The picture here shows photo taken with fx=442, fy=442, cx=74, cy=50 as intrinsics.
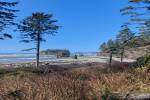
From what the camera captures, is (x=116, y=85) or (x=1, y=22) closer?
(x=116, y=85)

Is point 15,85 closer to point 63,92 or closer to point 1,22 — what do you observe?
point 63,92

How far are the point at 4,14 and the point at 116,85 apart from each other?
107ft

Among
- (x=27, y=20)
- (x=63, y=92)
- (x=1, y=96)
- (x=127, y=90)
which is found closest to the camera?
(x=1, y=96)

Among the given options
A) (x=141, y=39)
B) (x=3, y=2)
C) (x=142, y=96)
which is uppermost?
(x=3, y=2)

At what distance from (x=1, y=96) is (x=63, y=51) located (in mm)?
103840

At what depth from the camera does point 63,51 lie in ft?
370

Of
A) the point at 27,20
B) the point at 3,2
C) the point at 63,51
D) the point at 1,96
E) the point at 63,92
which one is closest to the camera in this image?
the point at 1,96

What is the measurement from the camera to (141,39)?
47.3m

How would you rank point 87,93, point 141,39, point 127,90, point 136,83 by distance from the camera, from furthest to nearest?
point 141,39
point 136,83
point 127,90
point 87,93

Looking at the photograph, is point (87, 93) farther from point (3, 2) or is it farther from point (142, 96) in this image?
point (3, 2)

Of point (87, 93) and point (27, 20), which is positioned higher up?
point (27, 20)

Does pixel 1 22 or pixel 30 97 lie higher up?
pixel 1 22

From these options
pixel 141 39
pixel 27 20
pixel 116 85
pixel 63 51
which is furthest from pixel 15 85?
pixel 63 51

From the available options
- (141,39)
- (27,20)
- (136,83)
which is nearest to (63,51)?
(27,20)
